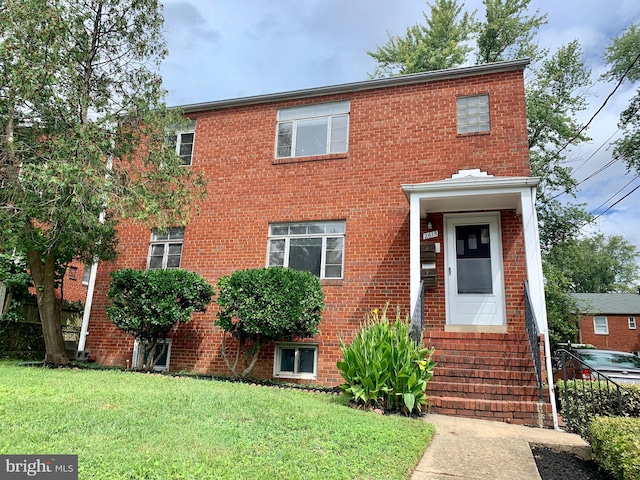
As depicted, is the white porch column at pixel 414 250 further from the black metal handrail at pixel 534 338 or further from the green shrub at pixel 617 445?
the green shrub at pixel 617 445

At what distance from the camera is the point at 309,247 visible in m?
9.61

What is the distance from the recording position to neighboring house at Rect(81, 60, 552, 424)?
316 inches

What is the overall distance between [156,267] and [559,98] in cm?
1661

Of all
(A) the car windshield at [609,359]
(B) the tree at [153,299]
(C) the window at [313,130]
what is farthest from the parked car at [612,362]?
(B) the tree at [153,299]

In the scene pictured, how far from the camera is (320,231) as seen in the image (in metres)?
9.62

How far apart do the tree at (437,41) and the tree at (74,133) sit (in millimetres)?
14246

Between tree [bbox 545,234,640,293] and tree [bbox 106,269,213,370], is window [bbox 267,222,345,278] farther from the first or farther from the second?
tree [bbox 545,234,640,293]

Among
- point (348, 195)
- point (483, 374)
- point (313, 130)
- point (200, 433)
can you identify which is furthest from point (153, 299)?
point (483, 374)

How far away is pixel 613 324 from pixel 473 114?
30.1 meters

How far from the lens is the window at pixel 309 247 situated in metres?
9.35

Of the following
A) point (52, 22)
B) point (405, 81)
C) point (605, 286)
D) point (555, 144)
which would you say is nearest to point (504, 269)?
point (405, 81)

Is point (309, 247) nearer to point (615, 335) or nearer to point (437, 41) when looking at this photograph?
point (437, 41)

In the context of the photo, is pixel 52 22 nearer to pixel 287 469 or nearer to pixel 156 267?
pixel 156 267

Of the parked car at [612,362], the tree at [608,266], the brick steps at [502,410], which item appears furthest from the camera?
the tree at [608,266]
